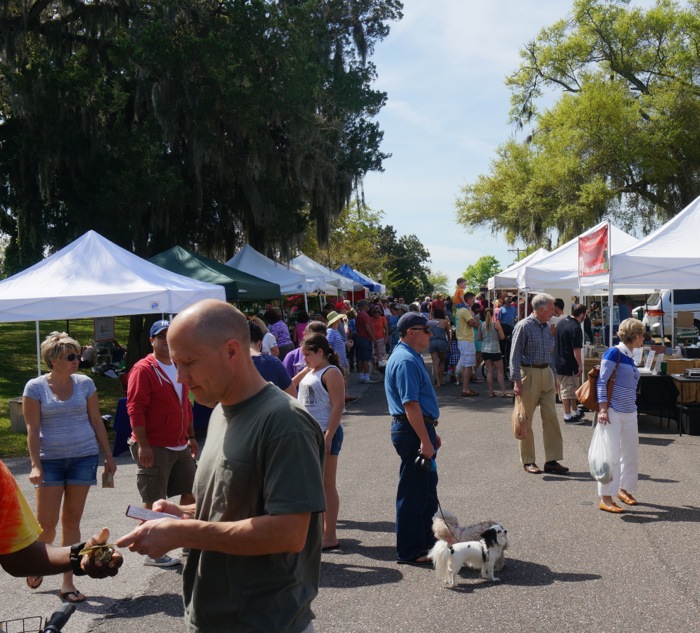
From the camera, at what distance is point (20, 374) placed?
65.0ft

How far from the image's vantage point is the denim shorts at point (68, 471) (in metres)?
5.21

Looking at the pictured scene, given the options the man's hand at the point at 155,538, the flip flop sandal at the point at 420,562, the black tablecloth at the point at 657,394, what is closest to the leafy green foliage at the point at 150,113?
the black tablecloth at the point at 657,394

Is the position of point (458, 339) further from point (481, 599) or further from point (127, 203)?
point (481, 599)

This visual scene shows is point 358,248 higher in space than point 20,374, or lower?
higher

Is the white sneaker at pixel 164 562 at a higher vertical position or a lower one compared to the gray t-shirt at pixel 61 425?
lower

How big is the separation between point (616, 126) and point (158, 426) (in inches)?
1163

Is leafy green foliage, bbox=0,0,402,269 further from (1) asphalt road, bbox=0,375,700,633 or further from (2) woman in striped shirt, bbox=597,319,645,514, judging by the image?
(2) woman in striped shirt, bbox=597,319,645,514

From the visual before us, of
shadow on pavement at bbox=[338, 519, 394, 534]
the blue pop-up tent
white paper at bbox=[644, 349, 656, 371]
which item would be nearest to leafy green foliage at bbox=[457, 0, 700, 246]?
the blue pop-up tent

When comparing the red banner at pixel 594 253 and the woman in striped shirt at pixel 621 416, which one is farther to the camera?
the red banner at pixel 594 253

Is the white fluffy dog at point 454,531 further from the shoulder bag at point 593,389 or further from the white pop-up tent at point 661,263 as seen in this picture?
the white pop-up tent at point 661,263

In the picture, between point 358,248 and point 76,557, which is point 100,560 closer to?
point 76,557

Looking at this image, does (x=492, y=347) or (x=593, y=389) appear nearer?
(x=593, y=389)

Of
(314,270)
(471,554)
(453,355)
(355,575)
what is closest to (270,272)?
(453,355)

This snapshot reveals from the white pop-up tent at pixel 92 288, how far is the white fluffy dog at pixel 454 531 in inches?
241
